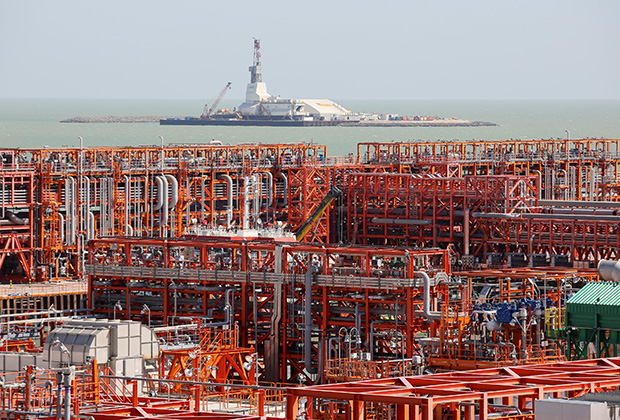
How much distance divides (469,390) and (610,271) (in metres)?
19.6

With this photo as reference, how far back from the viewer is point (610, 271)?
47.3 metres

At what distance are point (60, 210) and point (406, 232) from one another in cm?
2210

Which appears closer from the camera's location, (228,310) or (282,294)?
(282,294)

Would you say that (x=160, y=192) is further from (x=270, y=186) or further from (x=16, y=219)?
(x=270, y=186)

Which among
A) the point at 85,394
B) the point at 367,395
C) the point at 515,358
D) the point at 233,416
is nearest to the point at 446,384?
the point at 367,395

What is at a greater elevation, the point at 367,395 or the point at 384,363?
the point at 367,395

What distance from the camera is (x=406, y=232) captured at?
95625 millimetres

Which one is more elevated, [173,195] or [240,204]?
[173,195]

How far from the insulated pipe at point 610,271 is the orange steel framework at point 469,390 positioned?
48.6 feet

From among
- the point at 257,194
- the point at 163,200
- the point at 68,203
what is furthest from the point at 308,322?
the point at 257,194

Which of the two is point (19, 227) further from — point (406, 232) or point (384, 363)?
point (384, 363)

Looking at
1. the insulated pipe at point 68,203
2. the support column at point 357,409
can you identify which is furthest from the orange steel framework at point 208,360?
the insulated pipe at point 68,203

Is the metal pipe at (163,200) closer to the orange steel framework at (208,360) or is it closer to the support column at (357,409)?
the orange steel framework at (208,360)

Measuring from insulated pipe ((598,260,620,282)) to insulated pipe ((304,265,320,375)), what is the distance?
11179 mm
